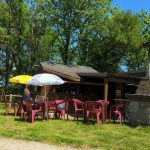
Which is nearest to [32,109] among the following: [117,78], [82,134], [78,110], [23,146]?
[78,110]

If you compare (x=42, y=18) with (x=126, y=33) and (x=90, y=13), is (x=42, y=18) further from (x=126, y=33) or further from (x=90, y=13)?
(x=126, y=33)

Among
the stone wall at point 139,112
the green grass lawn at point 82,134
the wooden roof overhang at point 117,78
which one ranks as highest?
the wooden roof overhang at point 117,78

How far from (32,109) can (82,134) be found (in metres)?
4.41

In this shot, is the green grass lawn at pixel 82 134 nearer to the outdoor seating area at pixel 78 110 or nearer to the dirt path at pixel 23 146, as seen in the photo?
the dirt path at pixel 23 146

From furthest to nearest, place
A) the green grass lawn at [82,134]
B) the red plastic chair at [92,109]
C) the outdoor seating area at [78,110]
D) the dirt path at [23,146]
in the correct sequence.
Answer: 1. the outdoor seating area at [78,110]
2. the red plastic chair at [92,109]
3. the green grass lawn at [82,134]
4. the dirt path at [23,146]

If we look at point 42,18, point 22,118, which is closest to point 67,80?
point 22,118

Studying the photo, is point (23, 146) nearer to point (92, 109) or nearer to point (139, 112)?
point (92, 109)

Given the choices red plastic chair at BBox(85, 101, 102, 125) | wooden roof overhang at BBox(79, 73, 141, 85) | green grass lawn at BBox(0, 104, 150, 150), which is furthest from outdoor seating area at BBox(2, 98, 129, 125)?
wooden roof overhang at BBox(79, 73, 141, 85)

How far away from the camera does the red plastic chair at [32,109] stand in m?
16.4

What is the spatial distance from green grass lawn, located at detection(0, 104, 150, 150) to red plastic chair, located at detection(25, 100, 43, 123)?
53cm

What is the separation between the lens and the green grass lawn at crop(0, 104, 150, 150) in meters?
11.6

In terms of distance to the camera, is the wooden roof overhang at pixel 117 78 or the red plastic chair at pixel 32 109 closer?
the red plastic chair at pixel 32 109

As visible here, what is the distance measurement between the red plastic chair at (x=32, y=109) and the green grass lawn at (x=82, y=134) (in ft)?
1.74

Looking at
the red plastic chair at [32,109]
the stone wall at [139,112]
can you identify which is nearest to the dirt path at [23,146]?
the red plastic chair at [32,109]
